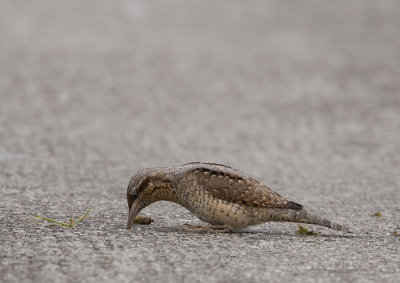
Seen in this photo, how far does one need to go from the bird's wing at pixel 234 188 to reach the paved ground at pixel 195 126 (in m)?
0.33

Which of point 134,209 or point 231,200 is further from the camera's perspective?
point 134,209

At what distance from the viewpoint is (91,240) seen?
16.0ft

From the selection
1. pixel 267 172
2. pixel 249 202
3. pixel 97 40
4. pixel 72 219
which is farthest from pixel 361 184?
pixel 97 40

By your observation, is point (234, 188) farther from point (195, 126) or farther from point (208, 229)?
point (195, 126)

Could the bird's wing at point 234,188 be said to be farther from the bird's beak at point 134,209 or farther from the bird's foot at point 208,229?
the bird's beak at point 134,209

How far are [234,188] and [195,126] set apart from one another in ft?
21.3

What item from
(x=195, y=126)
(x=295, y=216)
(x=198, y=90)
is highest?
(x=198, y=90)

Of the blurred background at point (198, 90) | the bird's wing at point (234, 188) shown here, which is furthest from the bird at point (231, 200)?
the blurred background at point (198, 90)

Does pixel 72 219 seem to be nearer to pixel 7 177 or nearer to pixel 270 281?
pixel 270 281

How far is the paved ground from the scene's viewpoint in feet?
15.2

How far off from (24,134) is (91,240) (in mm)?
5844

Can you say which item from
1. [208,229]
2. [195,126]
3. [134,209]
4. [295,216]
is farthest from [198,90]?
[295,216]

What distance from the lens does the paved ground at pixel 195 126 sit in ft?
15.2

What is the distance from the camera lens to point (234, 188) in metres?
5.08
